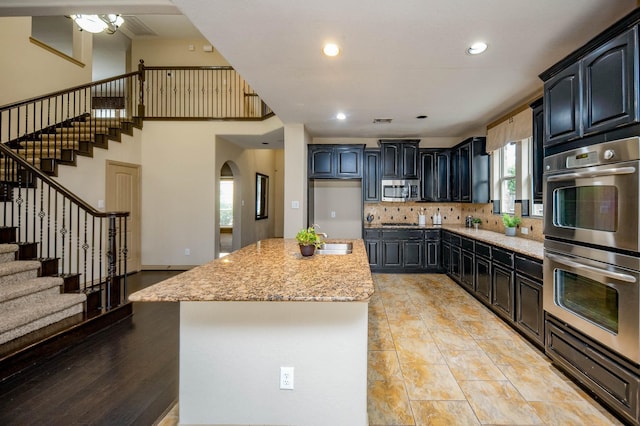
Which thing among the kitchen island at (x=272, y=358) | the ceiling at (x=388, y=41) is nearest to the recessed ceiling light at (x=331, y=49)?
the ceiling at (x=388, y=41)

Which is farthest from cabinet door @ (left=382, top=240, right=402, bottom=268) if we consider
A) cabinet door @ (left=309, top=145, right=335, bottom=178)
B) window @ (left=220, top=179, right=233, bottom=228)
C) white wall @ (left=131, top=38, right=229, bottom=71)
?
window @ (left=220, top=179, right=233, bottom=228)

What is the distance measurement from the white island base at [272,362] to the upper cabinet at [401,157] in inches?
170

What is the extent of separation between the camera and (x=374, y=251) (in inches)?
214

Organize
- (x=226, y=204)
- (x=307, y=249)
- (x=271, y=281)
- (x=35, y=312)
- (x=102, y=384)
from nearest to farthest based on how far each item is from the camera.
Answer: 1. (x=271, y=281)
2. (x=102, y=384)
3. (x=307, y=249)
4. (x=35, y=312)
5. (x=226, y=204)

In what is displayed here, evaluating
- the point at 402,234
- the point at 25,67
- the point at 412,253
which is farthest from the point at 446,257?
the point at 25,67

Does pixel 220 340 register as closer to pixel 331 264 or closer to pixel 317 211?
pixel 331 264

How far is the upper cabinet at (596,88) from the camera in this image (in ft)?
5.67

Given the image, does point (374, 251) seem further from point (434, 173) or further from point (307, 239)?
point (307, 239)

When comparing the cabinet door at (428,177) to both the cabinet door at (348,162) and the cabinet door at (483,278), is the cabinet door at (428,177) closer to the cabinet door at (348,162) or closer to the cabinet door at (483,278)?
the cabinet door at (348,162)

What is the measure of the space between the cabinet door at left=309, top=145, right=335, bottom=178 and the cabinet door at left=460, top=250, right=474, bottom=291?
8.36 feet

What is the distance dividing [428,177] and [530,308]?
3.29 metres

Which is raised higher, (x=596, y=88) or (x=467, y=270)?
(x=596, y=88)

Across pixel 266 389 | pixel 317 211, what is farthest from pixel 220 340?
pixel 317 211

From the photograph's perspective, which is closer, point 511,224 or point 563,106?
point 563,106
